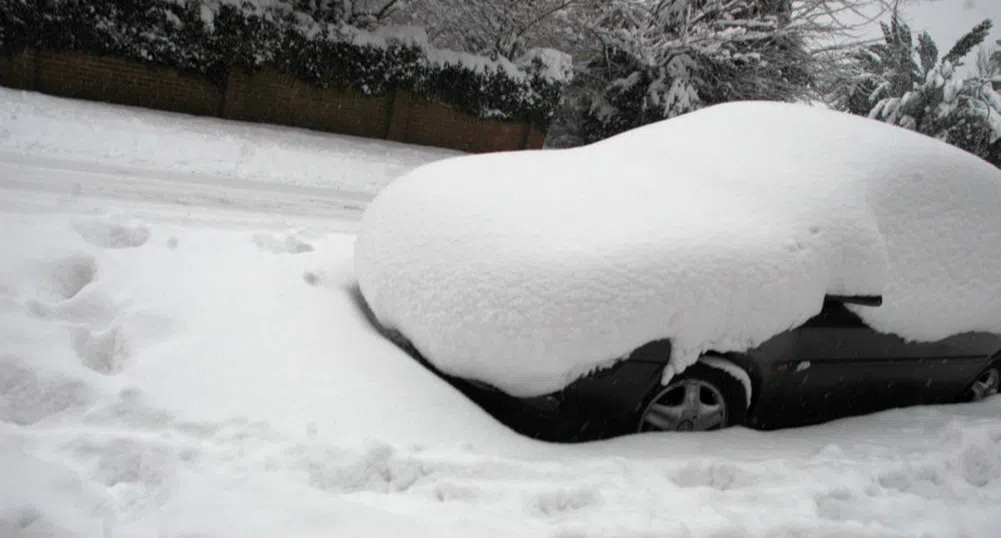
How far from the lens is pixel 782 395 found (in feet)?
11.6

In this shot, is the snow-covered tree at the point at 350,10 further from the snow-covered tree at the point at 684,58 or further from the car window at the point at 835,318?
the car window at the point at 835,318

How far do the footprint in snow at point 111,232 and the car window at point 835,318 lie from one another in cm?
426

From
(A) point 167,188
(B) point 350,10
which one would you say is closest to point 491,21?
(B) point 350,10

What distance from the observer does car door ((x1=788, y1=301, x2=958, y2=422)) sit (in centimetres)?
349

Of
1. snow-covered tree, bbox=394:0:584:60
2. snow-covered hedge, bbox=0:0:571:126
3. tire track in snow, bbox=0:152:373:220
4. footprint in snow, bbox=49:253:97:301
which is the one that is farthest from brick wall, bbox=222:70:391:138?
footprint in snow, bbox=49:253:97:301

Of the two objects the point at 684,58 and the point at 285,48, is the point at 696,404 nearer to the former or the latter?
the point at 285,48

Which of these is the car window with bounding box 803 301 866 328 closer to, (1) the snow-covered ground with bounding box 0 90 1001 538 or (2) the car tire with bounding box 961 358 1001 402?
(1) the snow-covered ground with bounding box 0 90 1001 538

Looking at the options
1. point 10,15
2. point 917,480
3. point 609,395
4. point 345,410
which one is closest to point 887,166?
point 917,480

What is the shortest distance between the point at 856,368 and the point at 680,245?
4.73 ft

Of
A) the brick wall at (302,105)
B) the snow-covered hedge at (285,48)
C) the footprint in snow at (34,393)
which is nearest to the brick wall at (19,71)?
the snow-covered hedge at (285,48)

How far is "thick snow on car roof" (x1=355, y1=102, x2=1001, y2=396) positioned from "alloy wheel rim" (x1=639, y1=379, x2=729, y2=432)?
25cm

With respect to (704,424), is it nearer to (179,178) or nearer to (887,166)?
(887,166)

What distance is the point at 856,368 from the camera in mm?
3732

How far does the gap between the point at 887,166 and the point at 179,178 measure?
7.08 metres
